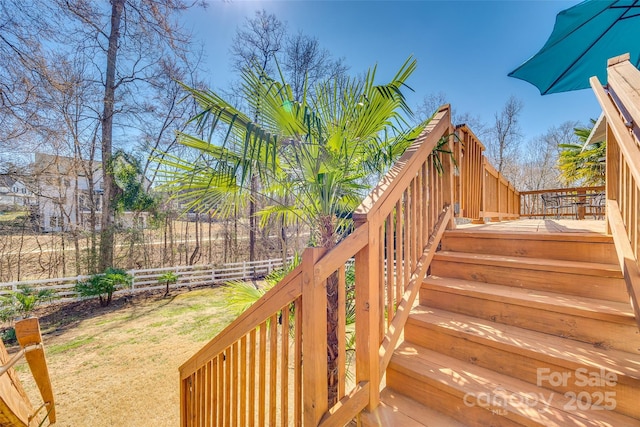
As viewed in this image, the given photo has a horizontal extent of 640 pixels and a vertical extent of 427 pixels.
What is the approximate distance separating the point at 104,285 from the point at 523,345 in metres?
7.52

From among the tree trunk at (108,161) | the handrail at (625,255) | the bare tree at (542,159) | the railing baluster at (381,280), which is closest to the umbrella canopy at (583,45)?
the handrail at (625,255)

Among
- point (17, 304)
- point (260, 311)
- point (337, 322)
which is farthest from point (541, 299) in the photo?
point (17, 304)

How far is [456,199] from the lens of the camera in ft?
8.53

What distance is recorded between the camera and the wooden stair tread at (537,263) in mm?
1485

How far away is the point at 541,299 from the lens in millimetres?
1484

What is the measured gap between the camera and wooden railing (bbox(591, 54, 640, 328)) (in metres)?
1.09

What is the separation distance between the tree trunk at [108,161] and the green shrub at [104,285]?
792 millimetres

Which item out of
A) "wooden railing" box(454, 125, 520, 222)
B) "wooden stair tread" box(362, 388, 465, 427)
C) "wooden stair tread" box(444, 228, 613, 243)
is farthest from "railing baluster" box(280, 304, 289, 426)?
"wooden railing" box(454, 125, 520, 222)

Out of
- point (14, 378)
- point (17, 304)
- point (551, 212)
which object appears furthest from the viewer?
point (551, 212)

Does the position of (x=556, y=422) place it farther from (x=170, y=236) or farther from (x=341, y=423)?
(x=170, y=236)

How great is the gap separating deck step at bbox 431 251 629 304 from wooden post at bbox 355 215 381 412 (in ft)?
3.31

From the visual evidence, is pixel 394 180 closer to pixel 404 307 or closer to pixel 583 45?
pixel 404 307

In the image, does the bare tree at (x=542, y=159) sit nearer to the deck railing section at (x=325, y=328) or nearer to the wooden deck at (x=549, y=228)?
the wooden deck at (x=549, y=228)

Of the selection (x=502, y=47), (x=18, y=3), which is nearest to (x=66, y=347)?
(x=18, y=3)
